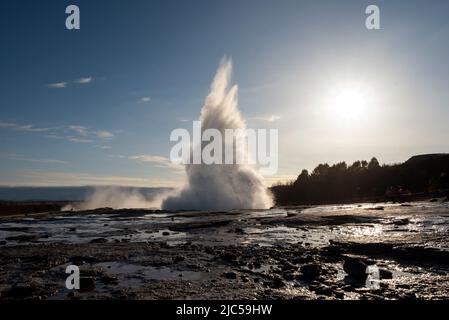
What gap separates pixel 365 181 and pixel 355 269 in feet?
217

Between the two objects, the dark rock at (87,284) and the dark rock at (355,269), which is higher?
the dark rock at (355,269)

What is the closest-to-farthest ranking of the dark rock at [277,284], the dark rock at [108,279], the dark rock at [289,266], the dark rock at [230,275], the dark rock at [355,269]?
the dark rock at [277,284] < the dark rock at [355,269] < the dark rock at [108,279] < the dark rock at [230,275] < the dark rock at [289,266]

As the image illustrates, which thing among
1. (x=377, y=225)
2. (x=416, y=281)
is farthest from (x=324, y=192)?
(x=416, y=281)

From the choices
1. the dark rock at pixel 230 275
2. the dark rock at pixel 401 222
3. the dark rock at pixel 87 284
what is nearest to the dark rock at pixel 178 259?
the dark rock at pixel 230 275

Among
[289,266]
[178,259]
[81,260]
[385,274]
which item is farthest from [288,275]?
[81,260]

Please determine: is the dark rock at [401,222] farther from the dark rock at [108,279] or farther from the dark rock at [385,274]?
the dark rock at [108,279]

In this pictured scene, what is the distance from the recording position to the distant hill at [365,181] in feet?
206

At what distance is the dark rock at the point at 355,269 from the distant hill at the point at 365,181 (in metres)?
50.0

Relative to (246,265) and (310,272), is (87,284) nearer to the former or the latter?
(246,265)

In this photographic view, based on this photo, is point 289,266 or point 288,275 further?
point 289,266

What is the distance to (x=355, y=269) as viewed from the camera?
9.70 meters
